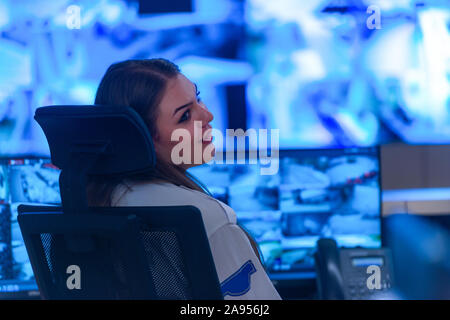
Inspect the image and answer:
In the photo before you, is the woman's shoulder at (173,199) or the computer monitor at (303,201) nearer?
the woman's shoulder at (173,199)

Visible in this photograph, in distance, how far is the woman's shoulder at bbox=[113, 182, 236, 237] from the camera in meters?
0.98

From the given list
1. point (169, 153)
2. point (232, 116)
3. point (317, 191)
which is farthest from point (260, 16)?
point (169, 153)

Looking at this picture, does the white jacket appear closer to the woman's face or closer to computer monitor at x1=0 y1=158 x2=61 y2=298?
the woman's face

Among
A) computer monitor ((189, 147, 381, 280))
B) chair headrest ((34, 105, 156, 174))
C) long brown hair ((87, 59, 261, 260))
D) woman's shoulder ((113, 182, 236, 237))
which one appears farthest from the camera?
computer monitor ((189, 147, 381, 280))

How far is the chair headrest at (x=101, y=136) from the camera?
0.87m

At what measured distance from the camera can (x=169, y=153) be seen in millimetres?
1192

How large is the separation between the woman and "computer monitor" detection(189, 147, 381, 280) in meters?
0.63

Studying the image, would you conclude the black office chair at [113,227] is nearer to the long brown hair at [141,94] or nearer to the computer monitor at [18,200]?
the long brown hair at [141,94]

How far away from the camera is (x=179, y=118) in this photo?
120 centimetres

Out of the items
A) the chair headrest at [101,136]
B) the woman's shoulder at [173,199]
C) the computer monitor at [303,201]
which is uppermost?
the chair headrest at [101,136]

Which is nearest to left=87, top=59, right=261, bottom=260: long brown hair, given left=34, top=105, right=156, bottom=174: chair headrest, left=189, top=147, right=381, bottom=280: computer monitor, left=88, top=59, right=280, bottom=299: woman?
left=88, top=59, right=280, bottom=299: woman

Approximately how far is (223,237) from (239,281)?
4.0 inches

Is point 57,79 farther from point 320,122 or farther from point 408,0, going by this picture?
point 408,0

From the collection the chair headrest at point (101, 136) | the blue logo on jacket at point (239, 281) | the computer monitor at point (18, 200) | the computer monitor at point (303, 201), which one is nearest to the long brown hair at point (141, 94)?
the chair headrest at point (101, 136)
